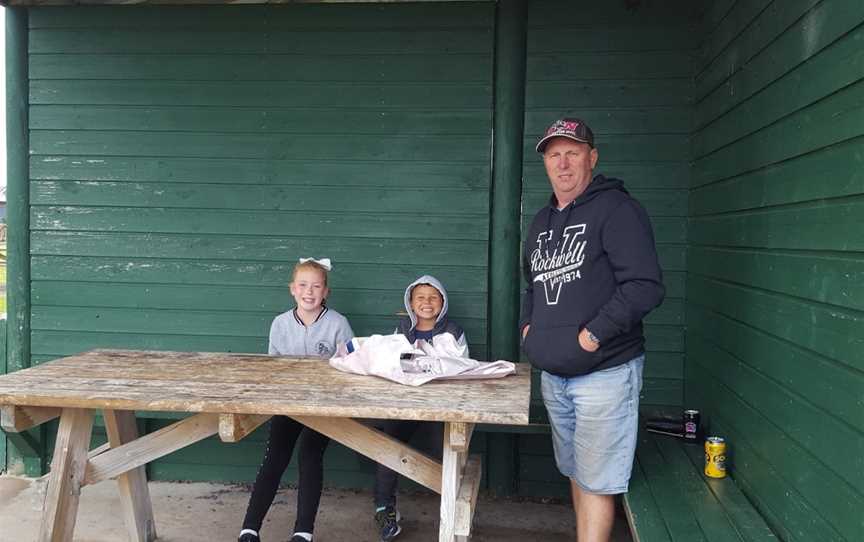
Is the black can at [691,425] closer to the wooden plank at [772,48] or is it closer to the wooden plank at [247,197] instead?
the wooden plank at [772,48]

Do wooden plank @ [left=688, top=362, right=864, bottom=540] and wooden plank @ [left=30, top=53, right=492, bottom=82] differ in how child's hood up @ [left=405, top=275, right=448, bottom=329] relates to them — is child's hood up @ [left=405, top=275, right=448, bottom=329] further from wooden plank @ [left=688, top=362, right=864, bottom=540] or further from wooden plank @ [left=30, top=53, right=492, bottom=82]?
wooden plank @ [left=688, top=362, right=864, bottom=540]

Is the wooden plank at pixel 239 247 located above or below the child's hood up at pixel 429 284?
above

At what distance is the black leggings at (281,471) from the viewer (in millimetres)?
3029

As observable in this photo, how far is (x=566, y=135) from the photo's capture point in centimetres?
251

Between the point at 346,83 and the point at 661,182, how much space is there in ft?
5.40

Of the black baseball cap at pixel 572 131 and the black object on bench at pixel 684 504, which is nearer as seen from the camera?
the black object on bench at pixel 684 504

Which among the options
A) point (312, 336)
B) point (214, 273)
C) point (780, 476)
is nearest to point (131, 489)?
point (312, 336)

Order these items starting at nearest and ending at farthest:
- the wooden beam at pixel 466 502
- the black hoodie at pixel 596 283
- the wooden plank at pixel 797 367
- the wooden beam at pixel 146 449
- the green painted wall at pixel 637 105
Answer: the wooden plank at pixel 797 367, the black hoodie at pixel 596 283, the wooden beam at pixel 466 502, the wooden beam at pixel 146 449, the green painted wall at pixel 637 105

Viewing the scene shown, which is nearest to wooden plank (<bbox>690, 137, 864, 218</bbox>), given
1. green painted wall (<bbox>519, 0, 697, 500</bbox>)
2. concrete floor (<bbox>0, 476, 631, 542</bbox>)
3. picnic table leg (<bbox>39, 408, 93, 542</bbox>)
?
green painted wall (<bbox>519, 0, 697, 500</bbox>)

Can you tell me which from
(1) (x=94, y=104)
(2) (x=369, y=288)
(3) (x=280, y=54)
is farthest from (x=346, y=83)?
(1) (x=94, y=104)

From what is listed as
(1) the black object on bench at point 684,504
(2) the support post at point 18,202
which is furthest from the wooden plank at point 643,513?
(2) the support post at point 18,202

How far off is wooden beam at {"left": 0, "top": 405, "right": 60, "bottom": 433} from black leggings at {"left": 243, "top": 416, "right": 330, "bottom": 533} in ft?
2.90

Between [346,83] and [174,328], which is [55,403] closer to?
[174,328]

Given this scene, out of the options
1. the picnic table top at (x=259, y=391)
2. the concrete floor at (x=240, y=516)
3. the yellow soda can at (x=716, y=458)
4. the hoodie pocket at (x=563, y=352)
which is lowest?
the concrete floor at (x=240, y=516)
